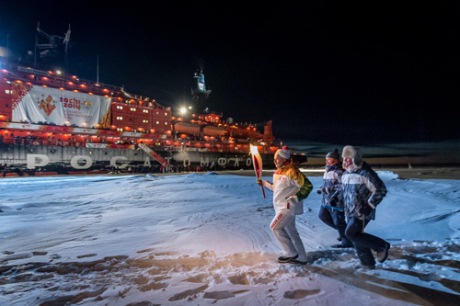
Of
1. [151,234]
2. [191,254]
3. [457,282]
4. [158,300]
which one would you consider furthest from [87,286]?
[457,282]

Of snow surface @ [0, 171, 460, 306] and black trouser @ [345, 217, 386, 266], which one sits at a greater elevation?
black trouser @ [345, 217, 386, 266]

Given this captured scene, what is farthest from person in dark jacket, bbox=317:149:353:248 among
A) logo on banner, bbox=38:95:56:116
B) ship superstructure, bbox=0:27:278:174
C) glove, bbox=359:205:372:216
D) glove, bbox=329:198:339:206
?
logo on banner, bbox=38:95:56:116

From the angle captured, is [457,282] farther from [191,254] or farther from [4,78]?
[4,78]

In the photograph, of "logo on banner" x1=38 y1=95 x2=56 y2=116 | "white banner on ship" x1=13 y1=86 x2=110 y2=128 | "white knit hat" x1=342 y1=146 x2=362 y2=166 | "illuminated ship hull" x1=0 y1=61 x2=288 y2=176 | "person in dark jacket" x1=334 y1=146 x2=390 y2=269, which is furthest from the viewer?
"logo on banner" x1=38 y1=95 x2=56 y2=116

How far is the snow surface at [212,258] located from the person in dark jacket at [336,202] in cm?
37

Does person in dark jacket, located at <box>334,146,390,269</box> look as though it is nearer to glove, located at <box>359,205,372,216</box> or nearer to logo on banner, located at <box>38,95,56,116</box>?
glove, located at <box>359,205,372,216</box>

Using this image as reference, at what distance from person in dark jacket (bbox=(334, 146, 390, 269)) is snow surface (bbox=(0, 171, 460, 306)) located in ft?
0.84

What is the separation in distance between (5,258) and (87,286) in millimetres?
2183

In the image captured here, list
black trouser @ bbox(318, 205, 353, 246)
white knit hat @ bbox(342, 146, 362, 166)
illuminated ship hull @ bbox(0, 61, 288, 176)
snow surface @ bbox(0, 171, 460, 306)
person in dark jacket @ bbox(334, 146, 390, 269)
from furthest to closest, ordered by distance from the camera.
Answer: illuminated ship hull @ bbox(0, 61, 288, 176), black trouser @ bbox(318, 205, 353, 246), white knit hat @ bbox(342, 146, 362, 166), person in dark jacket @ bbox(334, 146, 390, 269), snow surface @ bbox(0, 171, 460, 306)

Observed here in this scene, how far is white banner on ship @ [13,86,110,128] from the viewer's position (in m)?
27.3

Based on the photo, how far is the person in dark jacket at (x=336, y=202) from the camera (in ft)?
14.4

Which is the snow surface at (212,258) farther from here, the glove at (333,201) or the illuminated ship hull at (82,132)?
the illuminated ship hull at (82,132)

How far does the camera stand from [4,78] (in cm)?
2664

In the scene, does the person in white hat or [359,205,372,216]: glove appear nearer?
[359,205,372,216]: glove
